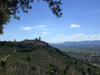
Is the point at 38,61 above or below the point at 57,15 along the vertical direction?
below

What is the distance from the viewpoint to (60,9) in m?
7.85

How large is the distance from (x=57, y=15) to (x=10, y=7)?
3419mm

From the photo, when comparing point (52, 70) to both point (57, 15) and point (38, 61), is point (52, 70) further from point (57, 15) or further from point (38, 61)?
point (57, 15)

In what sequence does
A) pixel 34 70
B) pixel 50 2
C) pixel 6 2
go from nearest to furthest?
1. pixel 6 2
2. pixel 50 2
3. pixel 34 70

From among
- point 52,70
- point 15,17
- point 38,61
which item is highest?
point 15,17

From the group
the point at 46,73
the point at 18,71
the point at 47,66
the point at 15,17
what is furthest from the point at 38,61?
the point at 15,17

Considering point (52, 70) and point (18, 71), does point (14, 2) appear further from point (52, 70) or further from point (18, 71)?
point (52, 70)

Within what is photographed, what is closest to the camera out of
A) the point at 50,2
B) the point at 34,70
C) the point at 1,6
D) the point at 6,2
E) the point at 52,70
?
the point at 1,6

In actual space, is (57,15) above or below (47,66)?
above

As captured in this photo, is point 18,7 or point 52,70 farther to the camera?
point 52,70

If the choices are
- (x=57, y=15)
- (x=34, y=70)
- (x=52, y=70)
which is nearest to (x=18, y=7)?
(x=57, y=15)

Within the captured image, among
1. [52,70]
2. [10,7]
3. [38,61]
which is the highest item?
[10,7]

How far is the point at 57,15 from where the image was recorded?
8.08 m

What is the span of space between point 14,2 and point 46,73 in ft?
118
